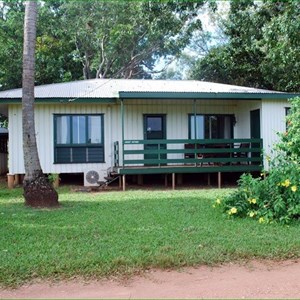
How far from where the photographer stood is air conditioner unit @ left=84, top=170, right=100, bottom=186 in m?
13.4

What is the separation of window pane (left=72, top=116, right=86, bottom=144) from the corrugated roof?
90cm

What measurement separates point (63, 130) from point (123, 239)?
873cm

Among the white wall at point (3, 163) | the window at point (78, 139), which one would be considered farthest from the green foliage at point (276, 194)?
the white wall at point (3, 163)

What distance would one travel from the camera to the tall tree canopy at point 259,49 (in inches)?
569

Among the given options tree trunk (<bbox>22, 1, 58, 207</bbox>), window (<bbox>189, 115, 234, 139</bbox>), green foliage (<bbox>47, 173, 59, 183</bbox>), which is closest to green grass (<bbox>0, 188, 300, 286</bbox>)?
tree trunk (<bbox>22, 1, 58, 207</bbox>)

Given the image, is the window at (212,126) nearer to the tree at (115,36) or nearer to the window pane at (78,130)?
the window pane at (78,130)

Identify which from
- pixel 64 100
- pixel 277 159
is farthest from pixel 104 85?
pixel 277 159

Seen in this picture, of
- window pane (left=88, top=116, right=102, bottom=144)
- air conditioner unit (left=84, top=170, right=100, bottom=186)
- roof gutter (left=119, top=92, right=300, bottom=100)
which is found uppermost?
roof gutter (left=119, top=92, right=300, bottom=100)

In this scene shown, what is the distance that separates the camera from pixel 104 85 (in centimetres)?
A: 1598

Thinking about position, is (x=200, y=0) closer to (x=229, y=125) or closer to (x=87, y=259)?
(x=229, y=125)

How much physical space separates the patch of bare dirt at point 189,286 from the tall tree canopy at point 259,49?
35.8ft

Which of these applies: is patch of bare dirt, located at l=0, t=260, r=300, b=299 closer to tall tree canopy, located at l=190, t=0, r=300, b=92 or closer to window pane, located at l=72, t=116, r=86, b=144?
window pane, located at l=72, t=116, r=86, b=144

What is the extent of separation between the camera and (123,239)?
19.5 ft

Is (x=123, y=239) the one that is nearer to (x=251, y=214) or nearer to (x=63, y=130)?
(x=251, y=214)
